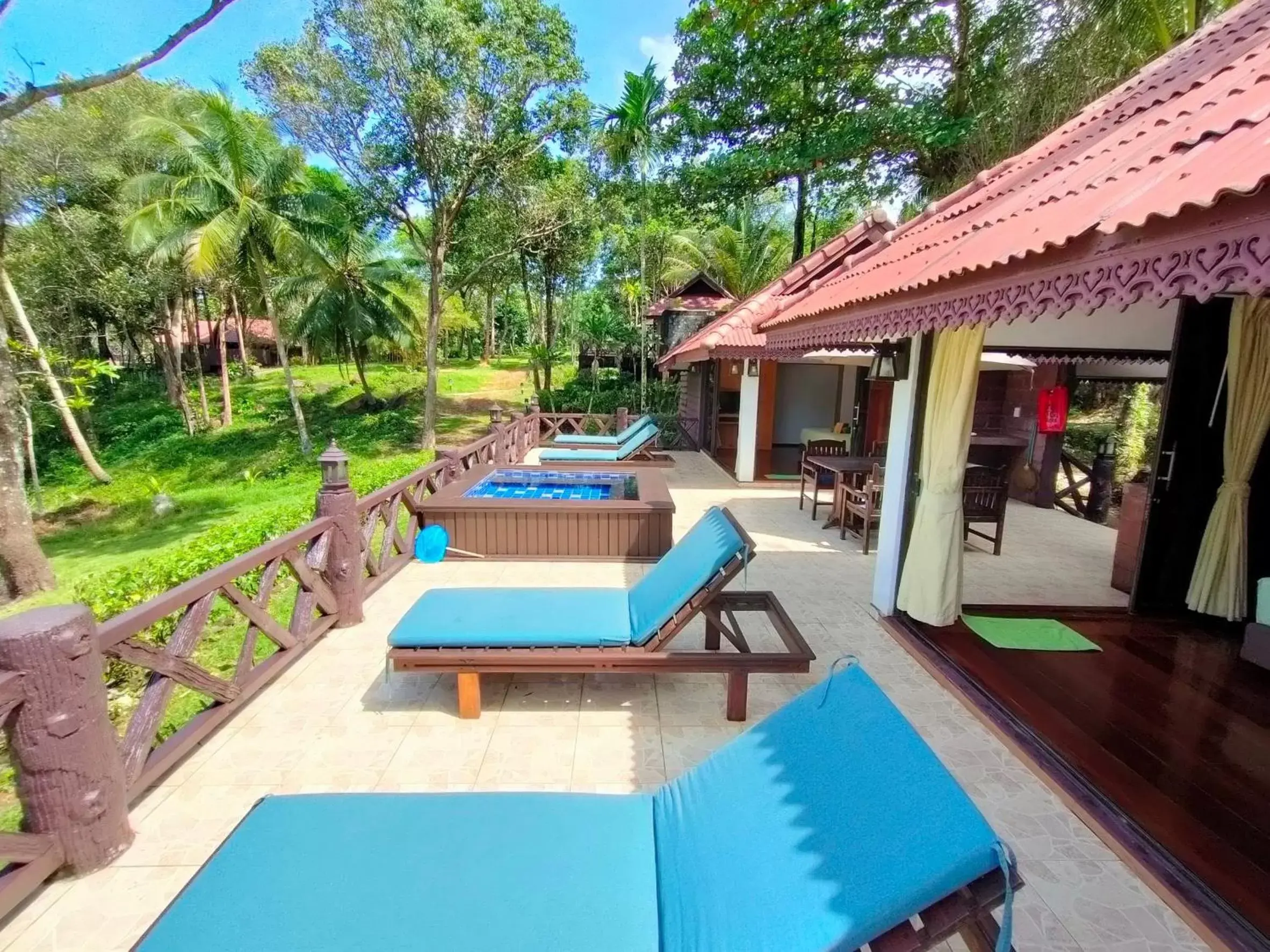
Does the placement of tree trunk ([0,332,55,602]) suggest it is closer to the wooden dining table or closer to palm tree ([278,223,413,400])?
palm tree ([278,223,413,400])

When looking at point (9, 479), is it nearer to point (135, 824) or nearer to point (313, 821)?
point (135, 824)

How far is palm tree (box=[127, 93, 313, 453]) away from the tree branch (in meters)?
7.10

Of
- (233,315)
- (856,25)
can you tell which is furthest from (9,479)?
(233,315)

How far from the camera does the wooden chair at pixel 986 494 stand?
6191 mm

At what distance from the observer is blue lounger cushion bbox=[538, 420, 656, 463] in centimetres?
1007

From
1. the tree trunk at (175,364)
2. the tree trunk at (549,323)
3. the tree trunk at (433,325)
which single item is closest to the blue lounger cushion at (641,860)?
the tree trunk at (433,325)

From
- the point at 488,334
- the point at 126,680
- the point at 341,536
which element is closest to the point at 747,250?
the point at 341,536

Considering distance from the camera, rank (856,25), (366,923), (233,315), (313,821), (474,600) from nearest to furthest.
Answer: (366,923) < (313,821) < (474,600) < (856,25) < (233,315)

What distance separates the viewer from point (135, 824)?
2.51 meters

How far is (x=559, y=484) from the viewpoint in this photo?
870 cm

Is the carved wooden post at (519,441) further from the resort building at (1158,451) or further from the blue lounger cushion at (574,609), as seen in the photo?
the blue lounger cushion at (574,609)

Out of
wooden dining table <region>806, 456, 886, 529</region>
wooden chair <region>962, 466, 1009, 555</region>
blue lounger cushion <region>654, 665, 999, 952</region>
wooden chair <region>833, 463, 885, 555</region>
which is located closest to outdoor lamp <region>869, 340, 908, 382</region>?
wooden chair <region>833, 463, 885, 555</region>

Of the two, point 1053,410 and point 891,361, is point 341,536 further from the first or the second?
point 1053,410

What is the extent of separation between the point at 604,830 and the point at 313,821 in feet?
3.15
